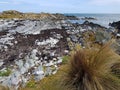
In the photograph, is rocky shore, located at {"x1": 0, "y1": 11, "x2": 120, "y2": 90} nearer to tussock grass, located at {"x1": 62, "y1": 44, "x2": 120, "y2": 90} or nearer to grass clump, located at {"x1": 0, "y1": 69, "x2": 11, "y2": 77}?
grass clump, located at {"x1": 0, "y1": 69, "x2": 11, "y2": 77}

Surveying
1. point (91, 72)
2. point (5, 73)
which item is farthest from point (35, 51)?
point (91, 72)

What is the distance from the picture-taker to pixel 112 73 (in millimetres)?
4793

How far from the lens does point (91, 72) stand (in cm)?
462

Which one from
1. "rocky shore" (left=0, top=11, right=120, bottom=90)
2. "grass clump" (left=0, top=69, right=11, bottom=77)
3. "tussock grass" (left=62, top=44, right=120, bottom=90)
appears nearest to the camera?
"tussock grass" (left=62, top=44, right=120, bottom=90)

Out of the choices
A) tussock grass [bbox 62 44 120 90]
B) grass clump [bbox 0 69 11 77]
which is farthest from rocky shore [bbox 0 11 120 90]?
tussock grass [bbox 62 44 120 90]

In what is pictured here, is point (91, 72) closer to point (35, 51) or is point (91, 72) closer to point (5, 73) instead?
point (5, 73)

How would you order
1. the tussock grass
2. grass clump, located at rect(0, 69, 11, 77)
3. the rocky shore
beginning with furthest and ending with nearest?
grass clump, located at rect(0, 69, 11, 77) < the rocky shore < the tussock grass

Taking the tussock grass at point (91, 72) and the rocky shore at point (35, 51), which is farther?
the rocky shore at point (35, 51)

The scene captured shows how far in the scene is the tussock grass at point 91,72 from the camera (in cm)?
459

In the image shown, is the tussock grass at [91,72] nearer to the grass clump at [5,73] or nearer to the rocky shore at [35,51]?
the rocky shore at [35,51]

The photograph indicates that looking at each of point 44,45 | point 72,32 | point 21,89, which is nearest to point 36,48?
point 44,45

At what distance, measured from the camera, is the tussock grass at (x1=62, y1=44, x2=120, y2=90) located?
4590mm

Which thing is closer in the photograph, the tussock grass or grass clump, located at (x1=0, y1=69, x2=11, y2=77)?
the tussock grass

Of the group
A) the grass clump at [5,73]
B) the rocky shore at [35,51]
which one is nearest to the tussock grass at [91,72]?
the rocky shore at [35,51]
